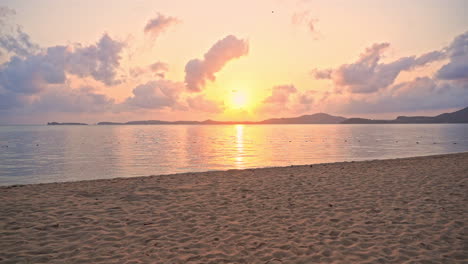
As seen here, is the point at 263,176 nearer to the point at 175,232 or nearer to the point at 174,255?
the point at 175,232

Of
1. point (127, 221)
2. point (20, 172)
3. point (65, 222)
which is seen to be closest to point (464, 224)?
point (127, 221)

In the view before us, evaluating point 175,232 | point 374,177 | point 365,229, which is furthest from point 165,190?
point 374,177

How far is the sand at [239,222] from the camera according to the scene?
22.7 ft

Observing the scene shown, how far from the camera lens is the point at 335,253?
22.7ft

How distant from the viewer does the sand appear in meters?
6.93

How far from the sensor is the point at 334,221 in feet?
29.8

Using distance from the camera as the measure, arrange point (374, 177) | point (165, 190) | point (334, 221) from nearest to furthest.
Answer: point (334, 221) < point (165, 190) < point (374, 177)

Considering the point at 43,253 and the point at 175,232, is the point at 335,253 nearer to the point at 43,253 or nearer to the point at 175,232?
the point at 175,232

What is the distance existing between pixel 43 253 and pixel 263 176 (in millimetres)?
12122

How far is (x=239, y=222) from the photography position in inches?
360

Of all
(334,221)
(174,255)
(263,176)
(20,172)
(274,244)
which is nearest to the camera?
(174,255)

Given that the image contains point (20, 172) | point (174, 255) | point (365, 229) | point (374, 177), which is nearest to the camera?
point (174, 255)

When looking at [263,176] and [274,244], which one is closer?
[274,244]

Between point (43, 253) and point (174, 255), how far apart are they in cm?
294
